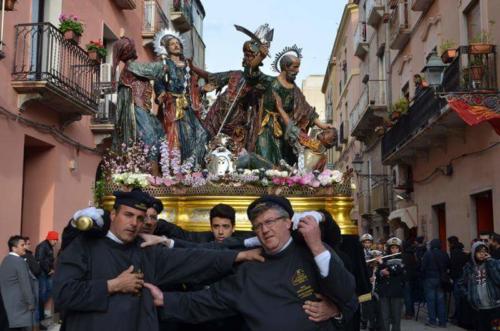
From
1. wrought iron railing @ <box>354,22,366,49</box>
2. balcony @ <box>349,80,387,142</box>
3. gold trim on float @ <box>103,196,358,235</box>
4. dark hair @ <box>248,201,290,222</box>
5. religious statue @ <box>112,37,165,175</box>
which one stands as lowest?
dark hair @ <box>248,201,290,222</box>

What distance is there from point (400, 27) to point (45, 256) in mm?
12626

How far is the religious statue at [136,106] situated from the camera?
6.35m

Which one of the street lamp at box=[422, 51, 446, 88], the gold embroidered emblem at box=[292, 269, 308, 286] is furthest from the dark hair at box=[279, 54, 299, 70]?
the street lamp at box=[422, 51, 446, 88]

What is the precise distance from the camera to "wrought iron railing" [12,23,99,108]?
11.4 meters

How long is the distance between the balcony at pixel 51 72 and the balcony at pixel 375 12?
40.4 ft

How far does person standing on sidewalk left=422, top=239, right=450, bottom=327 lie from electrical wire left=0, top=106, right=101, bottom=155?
7.16m

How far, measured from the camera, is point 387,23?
22.1 m

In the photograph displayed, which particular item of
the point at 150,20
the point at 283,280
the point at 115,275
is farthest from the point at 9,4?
the point at 150,20

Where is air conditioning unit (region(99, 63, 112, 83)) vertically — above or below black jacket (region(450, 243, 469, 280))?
above

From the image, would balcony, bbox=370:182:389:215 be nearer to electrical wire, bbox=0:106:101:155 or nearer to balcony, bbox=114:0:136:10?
balcony, bbox=114:0:136:10

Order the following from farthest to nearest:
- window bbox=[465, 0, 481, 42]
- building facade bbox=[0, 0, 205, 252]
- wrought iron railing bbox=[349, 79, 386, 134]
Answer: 1. wrought iron railing bbox=[349, 79, 386, 134]
2. window bbox=[465, 0, 481, 42]
3. building facade bbox=[0, 0, 205, 252]

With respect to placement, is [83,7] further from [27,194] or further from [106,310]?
[106,310]

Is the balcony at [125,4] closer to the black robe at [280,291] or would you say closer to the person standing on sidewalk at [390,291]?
the person standing on sidewalk at [390,291]

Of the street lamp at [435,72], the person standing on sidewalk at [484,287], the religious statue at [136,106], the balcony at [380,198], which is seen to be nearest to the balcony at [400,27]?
the balcony at [380,198]
